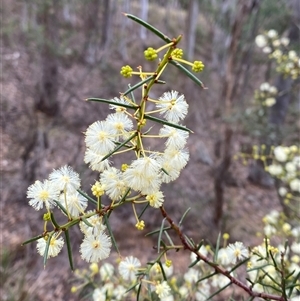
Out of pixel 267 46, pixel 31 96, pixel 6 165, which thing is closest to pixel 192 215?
pixel 267 46

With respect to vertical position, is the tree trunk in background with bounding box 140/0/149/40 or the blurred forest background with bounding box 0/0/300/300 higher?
the blurred forest background with bounding box 0/0/300/300

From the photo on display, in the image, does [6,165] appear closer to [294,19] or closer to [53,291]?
[53,291]

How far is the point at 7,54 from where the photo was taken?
5.33 metres

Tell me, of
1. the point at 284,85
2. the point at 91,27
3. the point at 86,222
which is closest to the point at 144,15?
the point at 91,27

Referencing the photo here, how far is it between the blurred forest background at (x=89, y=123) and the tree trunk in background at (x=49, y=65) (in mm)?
16

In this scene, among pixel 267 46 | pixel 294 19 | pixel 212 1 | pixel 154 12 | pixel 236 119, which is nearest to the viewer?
pixel 236 119

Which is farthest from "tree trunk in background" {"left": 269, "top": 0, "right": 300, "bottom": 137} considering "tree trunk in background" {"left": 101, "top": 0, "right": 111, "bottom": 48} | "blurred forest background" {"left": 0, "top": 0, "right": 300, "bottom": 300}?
"tree trunk in background" {"left": 101, "top": 0, "right": 111, "bottom": 48}

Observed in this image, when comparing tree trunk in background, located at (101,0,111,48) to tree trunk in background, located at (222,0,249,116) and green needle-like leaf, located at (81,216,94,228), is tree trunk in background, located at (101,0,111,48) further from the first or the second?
green needle-like leaf, located at (81,216,94,228)

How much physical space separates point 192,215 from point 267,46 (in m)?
1.83

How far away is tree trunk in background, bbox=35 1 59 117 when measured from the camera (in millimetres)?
4961

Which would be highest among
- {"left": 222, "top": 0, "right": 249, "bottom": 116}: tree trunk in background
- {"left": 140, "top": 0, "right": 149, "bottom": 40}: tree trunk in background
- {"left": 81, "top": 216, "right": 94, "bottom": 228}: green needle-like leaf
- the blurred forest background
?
{"left": 81, "top": 216, "right": 94, "bottom": 228}: green needle-like leaf

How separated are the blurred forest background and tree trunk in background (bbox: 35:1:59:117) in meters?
0.02

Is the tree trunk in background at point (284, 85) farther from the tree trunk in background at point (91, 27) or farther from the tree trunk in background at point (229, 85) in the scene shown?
the tree trunk in background at point (91, 27)

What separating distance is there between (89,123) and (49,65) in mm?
1333
